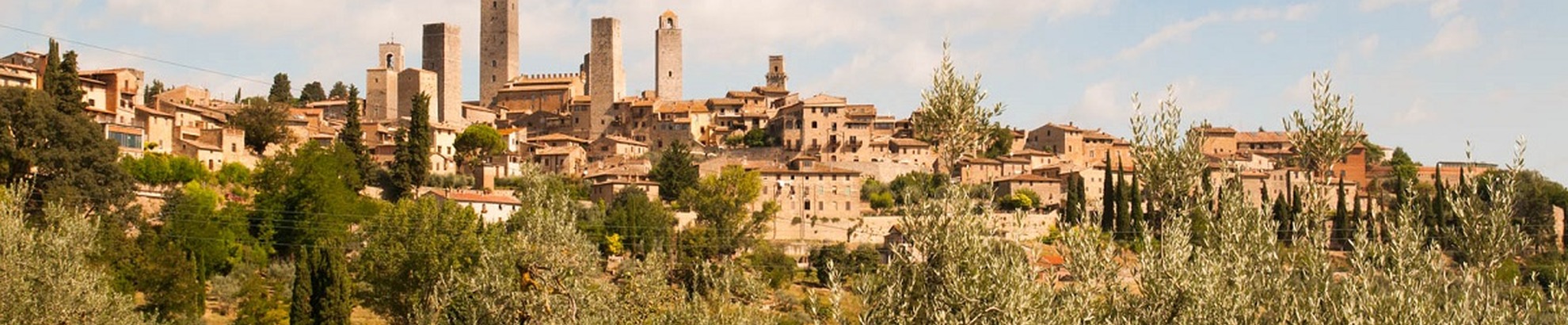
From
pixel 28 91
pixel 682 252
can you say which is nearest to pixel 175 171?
pixel 28 91

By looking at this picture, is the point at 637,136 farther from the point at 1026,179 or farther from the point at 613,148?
the point at 1026,179

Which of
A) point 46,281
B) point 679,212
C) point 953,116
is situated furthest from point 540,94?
point 953,116

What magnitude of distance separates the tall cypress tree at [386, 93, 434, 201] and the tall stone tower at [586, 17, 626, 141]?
83.4 feet

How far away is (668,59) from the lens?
98062 millimetres

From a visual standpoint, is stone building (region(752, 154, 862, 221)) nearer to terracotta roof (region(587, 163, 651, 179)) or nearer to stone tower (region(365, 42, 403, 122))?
terracotta roof (region(587, 163, 651, 179))

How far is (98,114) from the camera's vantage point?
51.2 meters

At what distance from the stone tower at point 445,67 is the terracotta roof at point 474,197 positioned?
94.7 ft

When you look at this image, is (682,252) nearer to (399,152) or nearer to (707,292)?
(399,152)

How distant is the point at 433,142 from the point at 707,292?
4508cm

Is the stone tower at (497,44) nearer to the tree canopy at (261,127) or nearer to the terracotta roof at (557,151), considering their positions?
the terracotta roof at (557,151)

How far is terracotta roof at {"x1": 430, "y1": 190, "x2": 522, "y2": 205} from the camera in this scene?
2124 inches

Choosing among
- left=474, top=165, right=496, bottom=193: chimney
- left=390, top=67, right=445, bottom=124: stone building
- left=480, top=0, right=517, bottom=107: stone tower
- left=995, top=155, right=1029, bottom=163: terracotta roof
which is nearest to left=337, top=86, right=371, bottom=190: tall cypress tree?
left=474, top=165, right=496, bottom=193: chimney

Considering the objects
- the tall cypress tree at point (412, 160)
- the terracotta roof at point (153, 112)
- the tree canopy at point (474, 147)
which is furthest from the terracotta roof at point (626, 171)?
the terracotta roof at point (153, 112)

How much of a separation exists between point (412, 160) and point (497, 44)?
41.7 m
